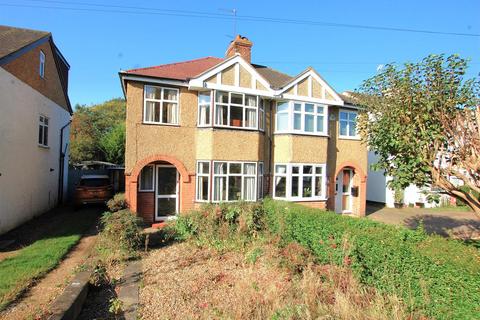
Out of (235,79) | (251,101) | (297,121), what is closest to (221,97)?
(235,79)

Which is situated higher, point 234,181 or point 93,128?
point 93,128

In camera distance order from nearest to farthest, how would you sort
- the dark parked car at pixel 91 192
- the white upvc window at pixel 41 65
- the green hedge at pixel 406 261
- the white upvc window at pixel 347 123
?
1. the green hedge at pixel 406 261
2. the white upvc window at pixel 41 65
3. the dark parked car at pixel 91 192
4. the white upvc window at pixel 347 123

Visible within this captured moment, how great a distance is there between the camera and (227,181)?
1222 cm

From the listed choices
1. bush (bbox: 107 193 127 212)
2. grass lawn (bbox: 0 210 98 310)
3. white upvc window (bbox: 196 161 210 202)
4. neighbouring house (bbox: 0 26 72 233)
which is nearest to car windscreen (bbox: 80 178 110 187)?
neighbouring house (bbox: 0 26 72 233)

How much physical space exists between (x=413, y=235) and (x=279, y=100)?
8.91m

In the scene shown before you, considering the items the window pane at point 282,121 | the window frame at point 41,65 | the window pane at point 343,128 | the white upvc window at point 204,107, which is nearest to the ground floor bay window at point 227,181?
the white upvc window at point 204,107

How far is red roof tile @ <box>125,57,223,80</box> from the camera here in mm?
11719

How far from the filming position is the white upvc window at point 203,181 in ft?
39.9

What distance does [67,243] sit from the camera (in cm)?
905

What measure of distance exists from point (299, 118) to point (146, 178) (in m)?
7.31

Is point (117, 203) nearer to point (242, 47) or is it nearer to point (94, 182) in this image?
point (94, 182)

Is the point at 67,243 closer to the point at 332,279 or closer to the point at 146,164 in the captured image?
the point at 146,164

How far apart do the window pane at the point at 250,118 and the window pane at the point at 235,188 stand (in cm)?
232

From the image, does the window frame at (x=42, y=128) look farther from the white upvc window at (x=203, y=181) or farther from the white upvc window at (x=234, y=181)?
the white upvc window at (x=234, y=181)
